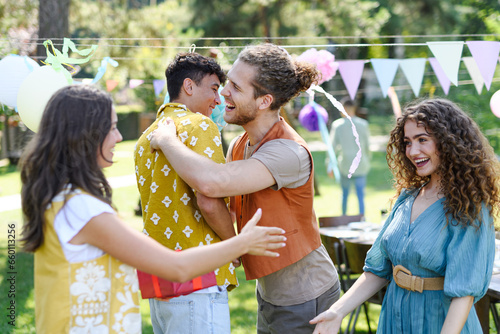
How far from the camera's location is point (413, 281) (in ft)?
6.62

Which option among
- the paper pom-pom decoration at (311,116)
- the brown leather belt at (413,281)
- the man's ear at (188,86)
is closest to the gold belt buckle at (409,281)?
the brown leather belt at (413,281)

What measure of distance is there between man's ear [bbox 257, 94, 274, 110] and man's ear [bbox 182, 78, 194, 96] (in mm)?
348

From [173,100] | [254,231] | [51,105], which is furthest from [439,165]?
[51,105]

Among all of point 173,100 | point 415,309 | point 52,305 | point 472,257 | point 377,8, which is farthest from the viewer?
point 377,8

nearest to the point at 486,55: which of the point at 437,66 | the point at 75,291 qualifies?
the point at 437,66

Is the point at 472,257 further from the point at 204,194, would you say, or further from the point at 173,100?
the point at 173,100

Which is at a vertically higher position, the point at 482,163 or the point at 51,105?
the point at 51,105

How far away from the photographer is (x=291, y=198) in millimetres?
2115

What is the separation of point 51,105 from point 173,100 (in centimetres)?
84

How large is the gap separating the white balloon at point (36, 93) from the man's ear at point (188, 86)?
2.99ft

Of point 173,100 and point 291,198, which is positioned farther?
point 173,100

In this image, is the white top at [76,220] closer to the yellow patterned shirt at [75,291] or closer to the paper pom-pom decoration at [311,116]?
the yellow patterned shirt at [75,291]

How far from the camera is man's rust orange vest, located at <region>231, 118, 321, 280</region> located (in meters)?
2.10

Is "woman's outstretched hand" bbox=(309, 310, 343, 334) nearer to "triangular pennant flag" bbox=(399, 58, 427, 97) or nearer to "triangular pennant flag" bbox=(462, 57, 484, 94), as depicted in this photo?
"triangular pennant flag" bbox=(399, 58, 427, 97)
